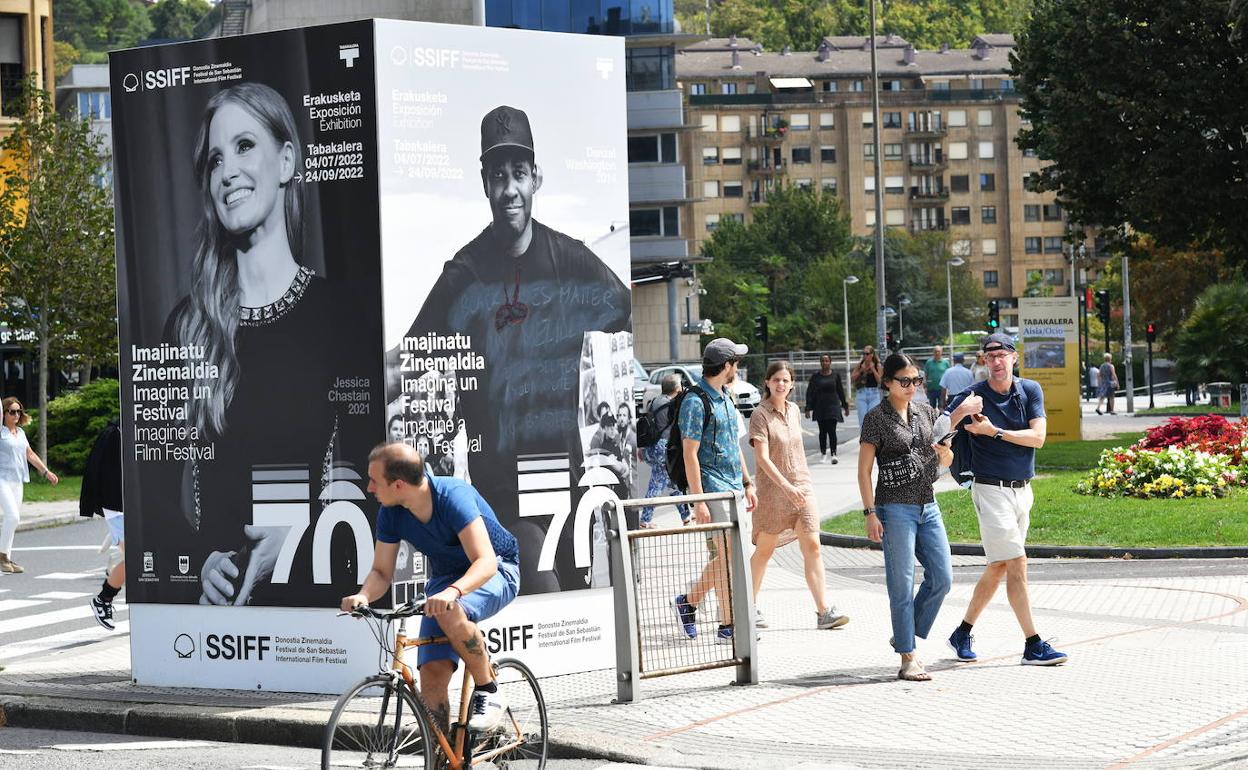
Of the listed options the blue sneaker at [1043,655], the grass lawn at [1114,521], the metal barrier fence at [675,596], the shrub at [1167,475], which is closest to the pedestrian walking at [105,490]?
the metal barrier fence at [675,596]

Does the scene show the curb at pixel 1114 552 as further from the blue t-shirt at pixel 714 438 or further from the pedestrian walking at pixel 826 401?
the pedestrian walking at pixel 826 401

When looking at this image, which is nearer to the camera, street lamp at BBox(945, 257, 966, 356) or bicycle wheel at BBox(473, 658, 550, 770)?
bicycle wheel at BBox(473, 658, 550, 770)

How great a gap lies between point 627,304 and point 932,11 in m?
178

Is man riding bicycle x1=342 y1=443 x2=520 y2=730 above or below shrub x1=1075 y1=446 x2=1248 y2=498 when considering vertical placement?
above

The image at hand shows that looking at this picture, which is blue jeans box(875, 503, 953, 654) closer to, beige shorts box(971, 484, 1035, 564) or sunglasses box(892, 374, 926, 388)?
beige shorts box(971, 484, 1035, 564)

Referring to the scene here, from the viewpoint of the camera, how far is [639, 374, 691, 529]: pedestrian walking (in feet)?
46.7

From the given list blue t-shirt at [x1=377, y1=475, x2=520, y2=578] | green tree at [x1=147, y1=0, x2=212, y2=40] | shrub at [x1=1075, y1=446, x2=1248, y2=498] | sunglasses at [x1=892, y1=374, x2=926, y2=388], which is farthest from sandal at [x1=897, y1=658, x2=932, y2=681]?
green tree at [x1=147, y1=0, x2=212, y2=40]

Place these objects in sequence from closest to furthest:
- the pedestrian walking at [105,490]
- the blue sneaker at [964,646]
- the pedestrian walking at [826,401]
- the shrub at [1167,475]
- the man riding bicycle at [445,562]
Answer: the man riding bicycle at [445,562] → the blue sneaker at [964,646] → the pedestrian walking at [105,490] → the shrub at [1167,475] → the pedestrian walking at [826,401]

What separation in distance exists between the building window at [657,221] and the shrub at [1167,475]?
6425cm

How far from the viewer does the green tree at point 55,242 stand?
32.9 metres

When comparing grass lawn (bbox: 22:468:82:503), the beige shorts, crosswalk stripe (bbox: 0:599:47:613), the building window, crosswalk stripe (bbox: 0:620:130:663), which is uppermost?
the building window

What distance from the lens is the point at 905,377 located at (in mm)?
9523

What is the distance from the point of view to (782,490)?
11258 millimetres

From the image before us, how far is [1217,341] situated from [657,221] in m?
45.9
